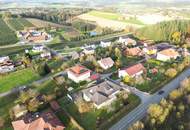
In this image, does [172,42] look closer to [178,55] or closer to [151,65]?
[178,55]

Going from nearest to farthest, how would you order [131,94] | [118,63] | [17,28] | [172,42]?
[131,94] < [118,63] < [172,42] < [17,28]

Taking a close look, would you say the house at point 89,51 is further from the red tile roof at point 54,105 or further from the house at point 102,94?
the red tile roof at point 54,105

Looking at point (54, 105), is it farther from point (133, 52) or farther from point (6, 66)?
point (133, 52)

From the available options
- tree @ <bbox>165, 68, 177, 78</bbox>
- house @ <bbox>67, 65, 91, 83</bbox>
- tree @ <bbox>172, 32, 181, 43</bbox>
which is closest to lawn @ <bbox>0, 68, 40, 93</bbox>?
house @ <bbox>67, 65, 91, 83</bbox>

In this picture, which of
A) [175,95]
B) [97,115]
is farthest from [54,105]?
[175,95]

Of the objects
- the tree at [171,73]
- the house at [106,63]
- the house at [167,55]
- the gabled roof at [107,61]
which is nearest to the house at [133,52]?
the house at [167,55]

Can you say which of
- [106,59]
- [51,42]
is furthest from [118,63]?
[51,42]
